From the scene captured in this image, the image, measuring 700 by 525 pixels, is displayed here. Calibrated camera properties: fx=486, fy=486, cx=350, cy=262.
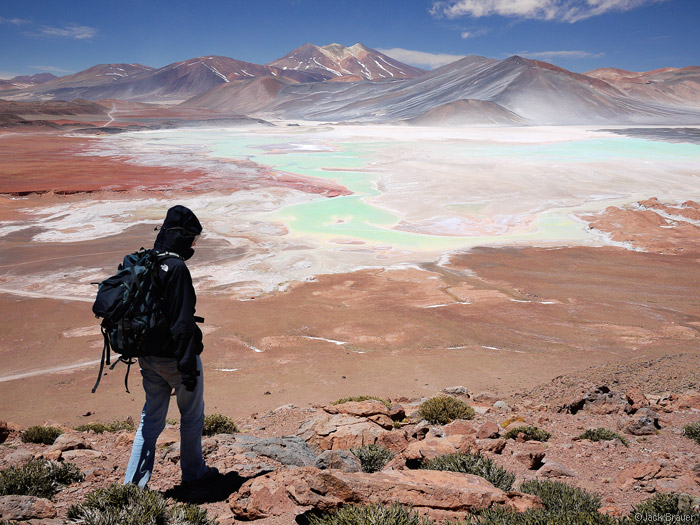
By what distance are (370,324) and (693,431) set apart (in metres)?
7.21

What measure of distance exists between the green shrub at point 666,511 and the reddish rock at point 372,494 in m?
0.57

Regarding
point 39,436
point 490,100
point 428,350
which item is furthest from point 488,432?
point 490,100

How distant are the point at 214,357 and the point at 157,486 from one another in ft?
20.7

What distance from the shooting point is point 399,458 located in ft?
12.3

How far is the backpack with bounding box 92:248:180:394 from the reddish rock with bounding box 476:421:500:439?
10.5 ft

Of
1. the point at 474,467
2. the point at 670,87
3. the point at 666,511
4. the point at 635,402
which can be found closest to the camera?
the point at 666,511

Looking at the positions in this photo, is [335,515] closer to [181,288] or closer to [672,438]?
[181,288]

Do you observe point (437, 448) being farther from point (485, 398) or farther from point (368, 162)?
point (368, 162)

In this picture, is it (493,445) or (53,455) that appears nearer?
(53,455)

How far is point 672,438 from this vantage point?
456 centimetres

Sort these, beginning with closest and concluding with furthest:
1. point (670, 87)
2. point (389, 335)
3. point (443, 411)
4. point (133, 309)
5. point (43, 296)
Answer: point (133, 309) → point (443, 411) → point (389, 335) → point (43, 296) → point (670, 87)

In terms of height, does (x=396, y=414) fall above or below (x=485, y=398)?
above

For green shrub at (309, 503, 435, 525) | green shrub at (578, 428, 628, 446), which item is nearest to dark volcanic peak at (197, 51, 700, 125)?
green shrub at (578, 428, 628, 446)

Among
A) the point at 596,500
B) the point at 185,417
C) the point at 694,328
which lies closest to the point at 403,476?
the point at 596,500
